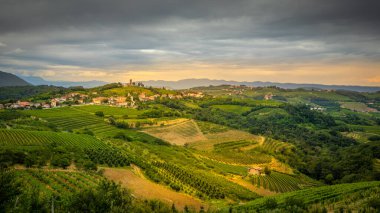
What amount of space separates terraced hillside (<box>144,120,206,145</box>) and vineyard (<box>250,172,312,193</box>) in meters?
32.1

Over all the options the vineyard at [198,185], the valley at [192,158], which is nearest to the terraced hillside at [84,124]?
the valley at [192,158]

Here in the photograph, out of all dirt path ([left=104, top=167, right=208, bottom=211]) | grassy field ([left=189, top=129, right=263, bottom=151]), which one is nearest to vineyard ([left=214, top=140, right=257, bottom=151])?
grassy field ([left=189, top=129, right=263, bottom=151])

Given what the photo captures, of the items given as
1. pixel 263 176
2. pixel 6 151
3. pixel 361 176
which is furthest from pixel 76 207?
pixel 361 176

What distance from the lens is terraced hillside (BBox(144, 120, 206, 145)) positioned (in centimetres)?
9000

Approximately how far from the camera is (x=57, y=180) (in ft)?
109

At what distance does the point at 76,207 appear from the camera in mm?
23266

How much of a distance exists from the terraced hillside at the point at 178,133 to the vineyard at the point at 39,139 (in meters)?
33.5

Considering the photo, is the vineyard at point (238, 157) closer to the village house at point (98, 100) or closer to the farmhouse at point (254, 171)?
the farmhouse at point (254, 171)

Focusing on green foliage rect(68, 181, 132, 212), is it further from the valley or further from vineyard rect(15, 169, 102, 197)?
vineyard rect(15, 169, 102, 197)

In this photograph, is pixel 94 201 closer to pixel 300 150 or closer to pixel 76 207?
pixel 76 207

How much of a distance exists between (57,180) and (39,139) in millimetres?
22744

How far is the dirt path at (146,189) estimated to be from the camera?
35469 millimetres

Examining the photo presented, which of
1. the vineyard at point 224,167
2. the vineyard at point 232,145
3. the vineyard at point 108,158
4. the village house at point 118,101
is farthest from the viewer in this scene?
the village house at point 118,101

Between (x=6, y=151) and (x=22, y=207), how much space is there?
19737mm
